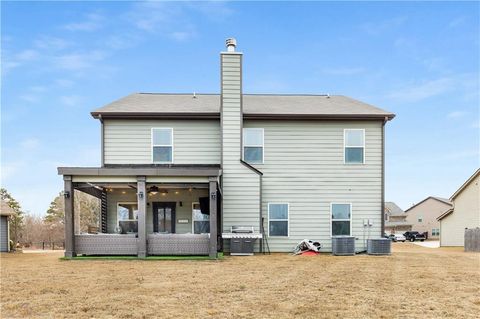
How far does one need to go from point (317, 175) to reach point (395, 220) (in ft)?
165

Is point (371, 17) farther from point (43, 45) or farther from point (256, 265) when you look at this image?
point (43, 45)

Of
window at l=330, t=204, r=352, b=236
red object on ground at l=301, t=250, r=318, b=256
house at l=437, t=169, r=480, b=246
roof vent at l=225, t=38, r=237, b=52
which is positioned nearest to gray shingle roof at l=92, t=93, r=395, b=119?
roof vent at l=225, t=38, r=237, b=52

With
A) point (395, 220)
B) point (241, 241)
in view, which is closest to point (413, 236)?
point (395, 220)

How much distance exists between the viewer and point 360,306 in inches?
244

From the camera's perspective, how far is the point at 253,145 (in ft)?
52.0

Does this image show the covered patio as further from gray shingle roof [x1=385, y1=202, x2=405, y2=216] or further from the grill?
gray shingle roof [x1=385, y1=202, x2=405, y2=216]

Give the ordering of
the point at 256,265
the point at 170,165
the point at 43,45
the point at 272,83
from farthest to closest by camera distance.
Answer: the point at 272,83
the point at 43,45
the point at 170,165
the point at 256,265

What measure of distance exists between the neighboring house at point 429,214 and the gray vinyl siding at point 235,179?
44046 millimetres

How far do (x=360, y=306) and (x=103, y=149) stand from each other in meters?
12.1

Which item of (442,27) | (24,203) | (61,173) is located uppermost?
(442,27)

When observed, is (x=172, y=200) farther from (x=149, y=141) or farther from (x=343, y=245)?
(x=343, y=245)

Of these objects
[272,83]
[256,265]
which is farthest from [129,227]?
[272,83]

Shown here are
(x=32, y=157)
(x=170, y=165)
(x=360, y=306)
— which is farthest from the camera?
(x=32, y=157)

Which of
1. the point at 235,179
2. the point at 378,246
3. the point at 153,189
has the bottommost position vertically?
the point at 378,246
